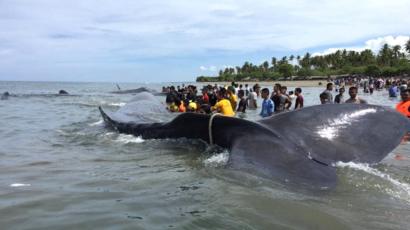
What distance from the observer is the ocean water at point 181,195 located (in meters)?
4.60

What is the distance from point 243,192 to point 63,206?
204cm

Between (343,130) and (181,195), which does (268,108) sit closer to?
(343,130)

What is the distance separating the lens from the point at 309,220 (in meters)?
4.54

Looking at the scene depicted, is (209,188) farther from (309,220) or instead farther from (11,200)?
(11,200)

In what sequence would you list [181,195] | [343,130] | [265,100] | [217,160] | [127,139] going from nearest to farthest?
[181,195]
[343,130]
[217,160]
[127,139]
[265,100]

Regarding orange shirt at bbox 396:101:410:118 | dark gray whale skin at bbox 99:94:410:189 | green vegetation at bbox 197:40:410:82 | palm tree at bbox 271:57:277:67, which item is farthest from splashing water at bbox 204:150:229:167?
palm tree at bbox 271:57:277:67

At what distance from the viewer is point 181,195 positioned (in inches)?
221

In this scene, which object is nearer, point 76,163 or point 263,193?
point 263,193

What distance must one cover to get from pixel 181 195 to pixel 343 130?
2.27m

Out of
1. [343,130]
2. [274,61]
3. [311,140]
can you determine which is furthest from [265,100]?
[274,61]

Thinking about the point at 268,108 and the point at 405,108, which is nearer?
the point at 405,108

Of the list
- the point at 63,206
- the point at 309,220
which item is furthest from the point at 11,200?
the point at 309,220

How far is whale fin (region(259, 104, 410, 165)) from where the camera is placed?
5.80 m

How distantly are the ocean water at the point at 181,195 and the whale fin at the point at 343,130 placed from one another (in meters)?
0.26
